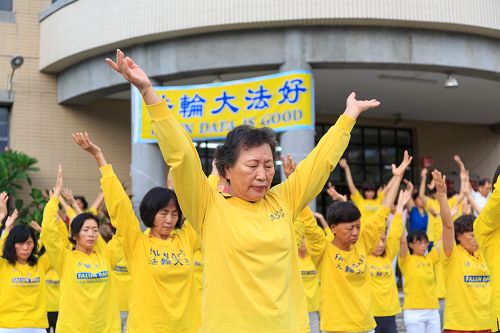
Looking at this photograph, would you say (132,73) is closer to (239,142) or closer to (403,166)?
(239,142)

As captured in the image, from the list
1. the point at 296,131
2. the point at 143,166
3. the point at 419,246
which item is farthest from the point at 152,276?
the point at 143,166

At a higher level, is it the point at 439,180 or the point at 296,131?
the point at 296,131

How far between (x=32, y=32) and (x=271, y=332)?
11463mm

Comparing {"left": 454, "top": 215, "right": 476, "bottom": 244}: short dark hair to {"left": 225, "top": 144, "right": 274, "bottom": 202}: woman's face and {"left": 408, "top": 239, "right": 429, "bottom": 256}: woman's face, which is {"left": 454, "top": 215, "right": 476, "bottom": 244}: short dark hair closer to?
{"left": 408, "top": 239, "right": 429, "bottom": 256}: woman's face

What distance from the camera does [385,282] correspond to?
6629 mm

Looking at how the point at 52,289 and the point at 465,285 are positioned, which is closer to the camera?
the point at 465,285

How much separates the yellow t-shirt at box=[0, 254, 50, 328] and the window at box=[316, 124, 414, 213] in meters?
9.89

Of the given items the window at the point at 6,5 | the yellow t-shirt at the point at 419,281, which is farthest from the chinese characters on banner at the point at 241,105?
the window at the point at 6,5

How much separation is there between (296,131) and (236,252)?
7.22 m

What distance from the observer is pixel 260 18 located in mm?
9969

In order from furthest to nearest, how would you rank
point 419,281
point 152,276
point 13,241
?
point 419,281 < point 13,241 < point 152,276

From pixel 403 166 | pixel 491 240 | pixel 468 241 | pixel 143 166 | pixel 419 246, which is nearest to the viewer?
pixel 491 240

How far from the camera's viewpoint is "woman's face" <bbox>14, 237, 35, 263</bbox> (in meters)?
6.10

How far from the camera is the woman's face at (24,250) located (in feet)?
20.0
